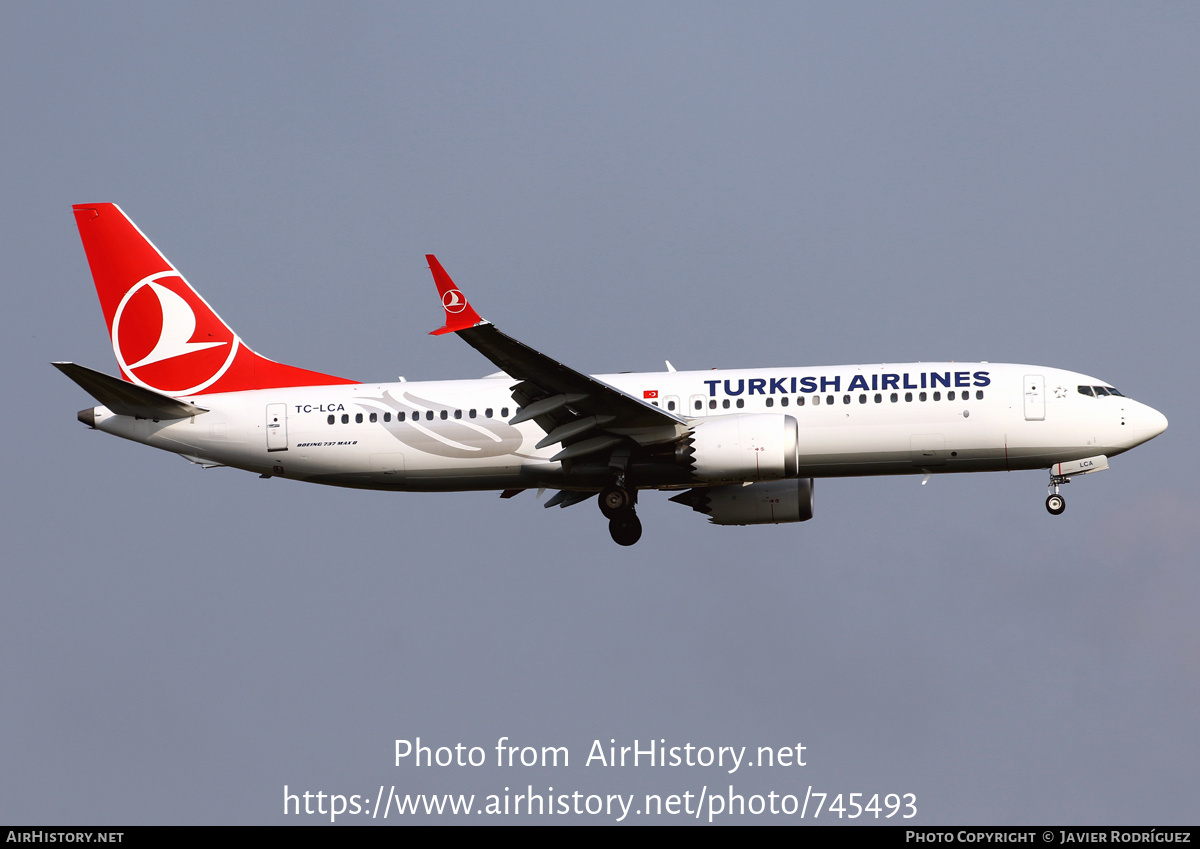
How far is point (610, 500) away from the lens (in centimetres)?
3519

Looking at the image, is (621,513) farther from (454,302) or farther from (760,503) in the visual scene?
(454,302)

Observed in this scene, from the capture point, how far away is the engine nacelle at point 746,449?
108ft

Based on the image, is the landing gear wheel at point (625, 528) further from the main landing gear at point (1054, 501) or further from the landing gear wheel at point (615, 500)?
Result: the main landing gear at point (1054, 501)

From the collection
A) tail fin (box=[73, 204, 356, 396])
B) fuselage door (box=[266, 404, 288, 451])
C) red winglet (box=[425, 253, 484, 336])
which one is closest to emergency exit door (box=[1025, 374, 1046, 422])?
red winglet (box=[425, 253, 484, 336])

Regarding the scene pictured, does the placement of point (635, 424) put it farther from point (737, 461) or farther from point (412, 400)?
point (412, 400)

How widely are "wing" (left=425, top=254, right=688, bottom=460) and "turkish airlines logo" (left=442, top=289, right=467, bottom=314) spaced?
110 centimetres

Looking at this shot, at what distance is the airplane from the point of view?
33.7 m

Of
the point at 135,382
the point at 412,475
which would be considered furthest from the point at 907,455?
the point at 135,382

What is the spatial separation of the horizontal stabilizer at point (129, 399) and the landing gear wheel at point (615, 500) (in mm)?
10687

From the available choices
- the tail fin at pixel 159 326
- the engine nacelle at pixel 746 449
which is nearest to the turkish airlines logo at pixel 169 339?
the tail fin at pixel 159 326

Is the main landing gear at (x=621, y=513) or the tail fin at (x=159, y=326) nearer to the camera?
the main landing gear at (x=621, y=513)

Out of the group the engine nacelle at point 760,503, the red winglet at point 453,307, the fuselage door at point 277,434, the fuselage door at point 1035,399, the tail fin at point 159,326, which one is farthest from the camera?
the tail fin at point 159,326

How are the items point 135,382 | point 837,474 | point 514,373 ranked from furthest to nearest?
point 135,382 < point 837,474 < point 514,373

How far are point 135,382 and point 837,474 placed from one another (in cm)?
1903
